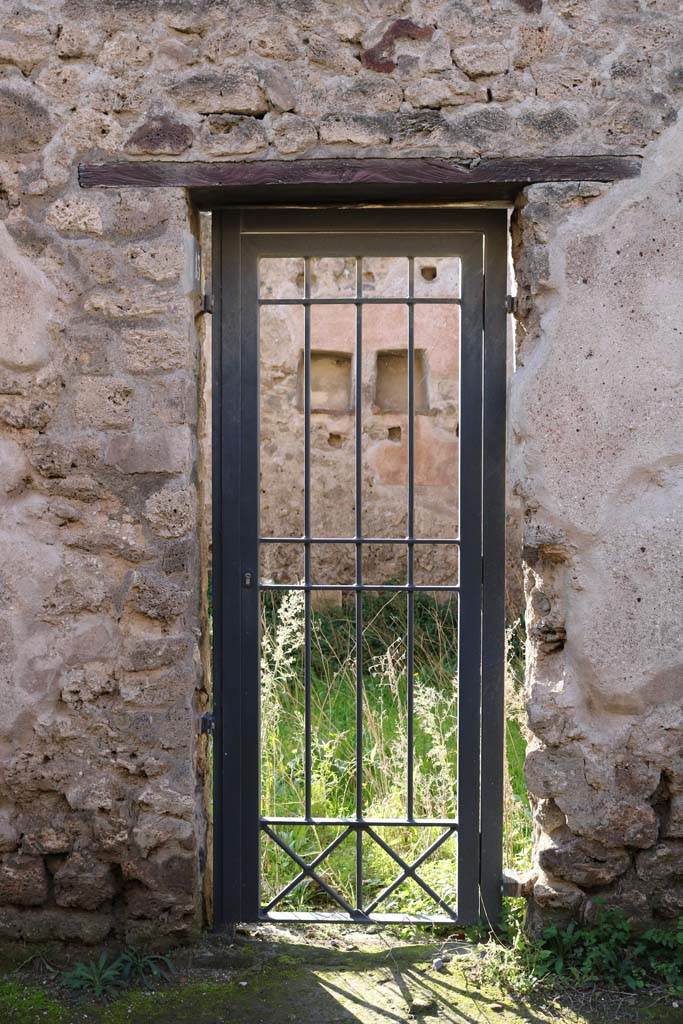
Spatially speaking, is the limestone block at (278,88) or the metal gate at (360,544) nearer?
the limestone block at (278,88)

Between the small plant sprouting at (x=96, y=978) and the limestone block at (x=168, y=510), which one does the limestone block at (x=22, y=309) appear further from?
the small plant sprouting at (x=96, y=978)

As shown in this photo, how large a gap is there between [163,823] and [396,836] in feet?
3.71

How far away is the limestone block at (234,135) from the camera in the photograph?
2924mm

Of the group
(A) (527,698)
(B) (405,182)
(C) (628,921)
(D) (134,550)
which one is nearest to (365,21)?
(B) (405,182)

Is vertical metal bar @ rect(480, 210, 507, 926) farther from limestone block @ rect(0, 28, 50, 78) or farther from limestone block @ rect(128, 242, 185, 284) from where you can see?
limestone block @ rect(0, 28, 50, 78)

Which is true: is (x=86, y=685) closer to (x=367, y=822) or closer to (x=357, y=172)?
(x=367, y=822)

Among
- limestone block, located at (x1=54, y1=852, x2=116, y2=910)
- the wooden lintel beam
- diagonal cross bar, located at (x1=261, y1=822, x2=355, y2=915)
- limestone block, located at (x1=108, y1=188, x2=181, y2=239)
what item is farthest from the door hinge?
the wooden lintel beam

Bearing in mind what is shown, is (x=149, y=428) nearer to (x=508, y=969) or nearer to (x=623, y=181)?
(x=623, y=181)

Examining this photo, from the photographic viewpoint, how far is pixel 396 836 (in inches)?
150

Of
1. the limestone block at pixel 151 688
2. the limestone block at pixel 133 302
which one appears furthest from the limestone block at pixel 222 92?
the limestone block at pixel 151 688

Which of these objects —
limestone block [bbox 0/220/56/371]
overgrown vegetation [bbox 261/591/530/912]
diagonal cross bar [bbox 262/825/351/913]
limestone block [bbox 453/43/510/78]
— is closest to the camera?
limestone block [bbox 453/43/510/78]

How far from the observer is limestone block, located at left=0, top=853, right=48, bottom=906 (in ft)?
10.0

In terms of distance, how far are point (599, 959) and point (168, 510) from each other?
6.29 ft

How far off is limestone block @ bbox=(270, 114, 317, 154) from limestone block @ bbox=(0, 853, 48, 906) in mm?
2365
